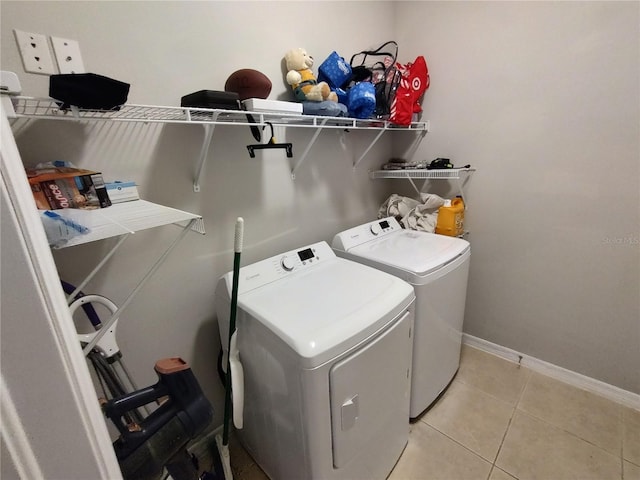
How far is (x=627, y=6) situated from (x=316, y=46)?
152cm

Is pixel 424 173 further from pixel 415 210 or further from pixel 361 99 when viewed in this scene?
pixel 361 99

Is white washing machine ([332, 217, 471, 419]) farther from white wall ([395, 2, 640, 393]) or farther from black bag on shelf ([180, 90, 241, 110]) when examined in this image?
black bag on shelf ([180, 90, 241, 110])

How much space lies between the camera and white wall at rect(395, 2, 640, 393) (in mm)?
1461

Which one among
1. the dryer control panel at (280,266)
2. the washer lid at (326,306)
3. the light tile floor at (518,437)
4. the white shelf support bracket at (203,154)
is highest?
the white shelf support bracket at (203,154)

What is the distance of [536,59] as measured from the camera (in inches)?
63.5

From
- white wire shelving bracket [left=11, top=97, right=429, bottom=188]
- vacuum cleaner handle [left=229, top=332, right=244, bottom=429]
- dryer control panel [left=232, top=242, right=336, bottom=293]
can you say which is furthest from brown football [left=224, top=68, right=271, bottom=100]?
vacuum cleaner handle [left=229, top=332, right=244, bottom=429]

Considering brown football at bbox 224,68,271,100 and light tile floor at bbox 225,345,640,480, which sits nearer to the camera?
brown football at bbox 224,68,271,100

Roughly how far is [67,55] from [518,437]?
2.66m

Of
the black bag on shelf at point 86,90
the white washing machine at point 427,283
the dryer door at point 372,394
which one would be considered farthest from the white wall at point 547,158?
the black bag on shelf at point 86,90

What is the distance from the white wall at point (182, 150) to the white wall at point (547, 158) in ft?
2.62

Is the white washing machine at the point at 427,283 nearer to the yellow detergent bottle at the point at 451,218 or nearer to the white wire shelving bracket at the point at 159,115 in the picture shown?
the yellow detergent bottle at the point at 451,218

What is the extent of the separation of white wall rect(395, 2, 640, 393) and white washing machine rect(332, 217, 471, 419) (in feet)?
1.71

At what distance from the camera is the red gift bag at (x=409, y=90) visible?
1.83 m

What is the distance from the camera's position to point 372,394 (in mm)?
1129
